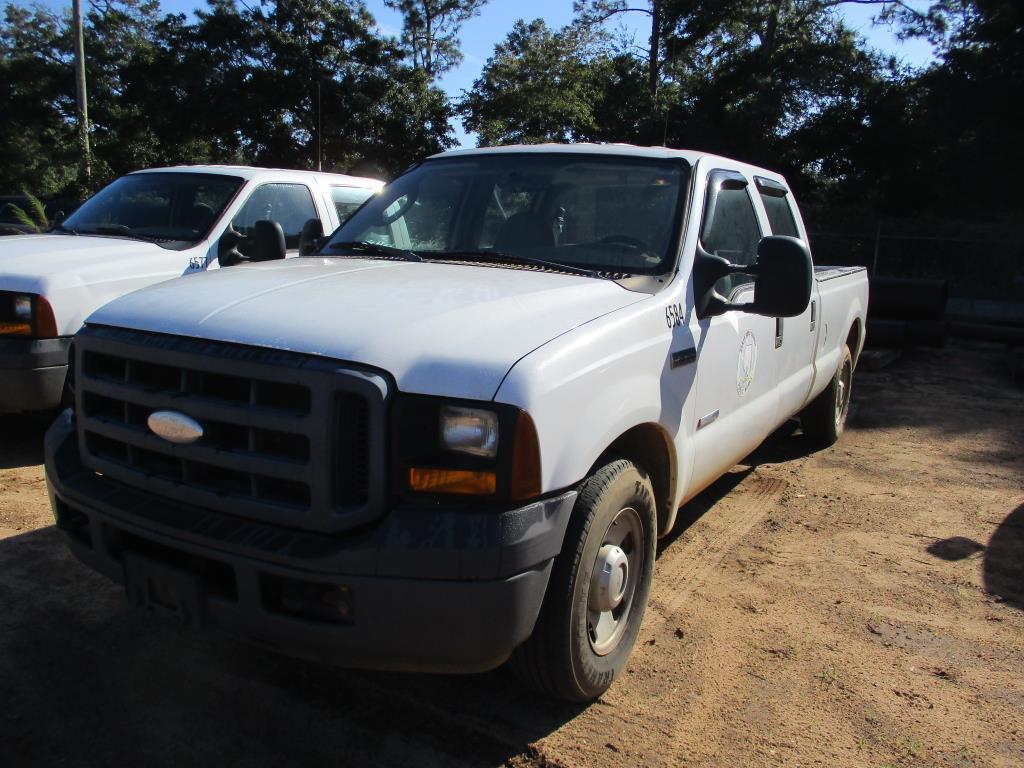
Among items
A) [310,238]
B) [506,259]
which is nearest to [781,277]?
[506,259]

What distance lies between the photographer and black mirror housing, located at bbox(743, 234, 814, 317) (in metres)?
3.13

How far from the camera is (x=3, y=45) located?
41.5 meters

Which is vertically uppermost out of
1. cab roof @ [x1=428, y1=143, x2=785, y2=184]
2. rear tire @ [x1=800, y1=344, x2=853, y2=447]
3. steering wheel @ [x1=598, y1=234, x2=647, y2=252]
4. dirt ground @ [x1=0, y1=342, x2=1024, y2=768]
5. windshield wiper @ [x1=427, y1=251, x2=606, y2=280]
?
cab roof @ [x1=428, y1=143, x2=785, y2=184]

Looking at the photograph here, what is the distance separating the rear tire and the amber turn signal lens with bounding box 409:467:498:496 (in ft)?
14.8

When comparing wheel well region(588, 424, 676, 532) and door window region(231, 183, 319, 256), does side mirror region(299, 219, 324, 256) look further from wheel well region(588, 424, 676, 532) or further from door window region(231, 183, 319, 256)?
wheel well region(588, 424, 676, 532)

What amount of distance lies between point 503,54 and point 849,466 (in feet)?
87.2

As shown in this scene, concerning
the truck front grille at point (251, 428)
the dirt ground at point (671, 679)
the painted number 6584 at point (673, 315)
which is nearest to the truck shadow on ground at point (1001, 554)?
the dirt ground at point (671, 679)

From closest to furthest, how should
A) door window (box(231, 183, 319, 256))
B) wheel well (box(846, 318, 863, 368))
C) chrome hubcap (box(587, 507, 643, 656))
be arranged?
chrome hubcap (box(587, 507, 643, 656)), door window (box(231, 183, 319, 256)), wheel well (box(846, 318, 863, 368))

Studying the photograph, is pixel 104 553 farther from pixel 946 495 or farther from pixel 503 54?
pixel 503 54

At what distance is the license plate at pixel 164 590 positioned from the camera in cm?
239

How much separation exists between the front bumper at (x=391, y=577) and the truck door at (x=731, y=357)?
4.19 feet

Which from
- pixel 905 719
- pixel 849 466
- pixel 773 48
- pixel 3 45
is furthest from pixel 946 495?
pixel 3 45

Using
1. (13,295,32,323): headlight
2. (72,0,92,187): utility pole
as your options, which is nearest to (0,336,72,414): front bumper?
(13,295,32,323): headlight

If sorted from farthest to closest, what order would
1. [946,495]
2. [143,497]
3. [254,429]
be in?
[946,495]
[143,497]
[254,429]
